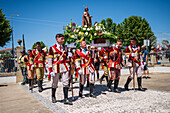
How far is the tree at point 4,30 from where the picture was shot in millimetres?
30436

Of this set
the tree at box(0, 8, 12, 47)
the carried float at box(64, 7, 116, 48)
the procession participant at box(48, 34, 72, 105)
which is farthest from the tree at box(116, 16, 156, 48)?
the procession participant at box(48, 34, 72, 105)

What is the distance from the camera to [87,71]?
6.02 m

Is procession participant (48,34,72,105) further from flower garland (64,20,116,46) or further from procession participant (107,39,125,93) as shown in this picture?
procession participant (107,39,125,93)

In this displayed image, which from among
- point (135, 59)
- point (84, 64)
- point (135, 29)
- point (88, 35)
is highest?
point (135, 29)

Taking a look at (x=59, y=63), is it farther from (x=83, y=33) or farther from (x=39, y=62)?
(x=39, y=62)

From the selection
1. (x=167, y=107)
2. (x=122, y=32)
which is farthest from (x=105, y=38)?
(x=122, y=32)

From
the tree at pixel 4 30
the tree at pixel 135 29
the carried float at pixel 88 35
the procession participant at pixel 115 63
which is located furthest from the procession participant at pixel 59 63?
the tree at pixel 135 29

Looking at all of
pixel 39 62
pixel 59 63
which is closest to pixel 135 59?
pixel 59 63

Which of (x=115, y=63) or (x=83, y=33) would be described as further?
(x=83, y=33)

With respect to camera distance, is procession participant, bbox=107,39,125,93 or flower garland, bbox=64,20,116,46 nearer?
procession participant, bbox=107,39,125,93

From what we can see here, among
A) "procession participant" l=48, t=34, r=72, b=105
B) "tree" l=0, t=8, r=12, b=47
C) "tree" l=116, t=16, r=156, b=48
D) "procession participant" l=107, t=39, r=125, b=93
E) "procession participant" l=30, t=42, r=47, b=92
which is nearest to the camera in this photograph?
"procession participant" l=48, t=34, r=72, b=105

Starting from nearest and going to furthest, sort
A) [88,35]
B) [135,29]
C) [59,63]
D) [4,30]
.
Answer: [59,63] < [88,35] < [4,30] < [135,29]

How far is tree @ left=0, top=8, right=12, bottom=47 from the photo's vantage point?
30.4 metres

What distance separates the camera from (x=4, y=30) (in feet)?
100
